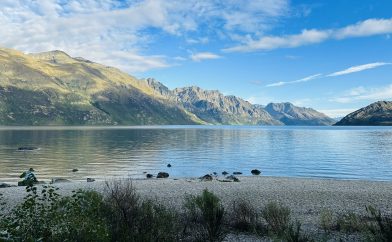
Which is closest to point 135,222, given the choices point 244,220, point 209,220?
point 209,220

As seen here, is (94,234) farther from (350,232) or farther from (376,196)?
(376,196)

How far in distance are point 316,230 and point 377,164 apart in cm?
6128

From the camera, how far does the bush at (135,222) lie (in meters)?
12.4

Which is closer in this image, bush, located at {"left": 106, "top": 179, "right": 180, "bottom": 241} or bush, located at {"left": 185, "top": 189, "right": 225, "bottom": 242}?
bush, located at {"left": 106, "top": 179, "right": 180, "bottom": 241}

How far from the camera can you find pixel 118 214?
608 inches

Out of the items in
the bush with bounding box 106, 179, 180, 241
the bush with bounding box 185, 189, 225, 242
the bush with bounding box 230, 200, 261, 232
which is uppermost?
the bush with bounding box 106, 179, 180, 241

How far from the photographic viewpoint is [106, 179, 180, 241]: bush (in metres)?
12.4

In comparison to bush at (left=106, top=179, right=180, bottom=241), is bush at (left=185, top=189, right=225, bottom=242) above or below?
below

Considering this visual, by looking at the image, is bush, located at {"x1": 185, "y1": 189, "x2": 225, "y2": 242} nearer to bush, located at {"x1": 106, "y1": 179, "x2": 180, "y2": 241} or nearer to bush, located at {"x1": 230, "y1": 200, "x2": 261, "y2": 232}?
bush, located at {"x1": 106, "y1": 179, "x2": 180, "y2": 241}

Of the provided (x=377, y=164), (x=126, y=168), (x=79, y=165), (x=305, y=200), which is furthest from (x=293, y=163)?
(x=305, y=200)

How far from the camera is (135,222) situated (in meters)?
14.8

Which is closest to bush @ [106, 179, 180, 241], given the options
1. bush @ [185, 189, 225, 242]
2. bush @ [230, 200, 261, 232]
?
bush @ [185, 189, 225, 242]

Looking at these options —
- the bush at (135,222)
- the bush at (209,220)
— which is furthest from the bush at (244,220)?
the bush at (135,222)

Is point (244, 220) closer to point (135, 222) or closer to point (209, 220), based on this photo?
point (209, 220)
